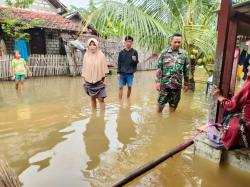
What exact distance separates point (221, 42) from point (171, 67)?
207 centimetres

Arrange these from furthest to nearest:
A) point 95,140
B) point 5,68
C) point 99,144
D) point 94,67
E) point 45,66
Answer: point 45,66 → point 5,68 → point 94,67 → point 95,140 → point 99,144

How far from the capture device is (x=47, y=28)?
1487 cm

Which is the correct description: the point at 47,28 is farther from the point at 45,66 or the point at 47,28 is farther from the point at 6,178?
the point at 6,178

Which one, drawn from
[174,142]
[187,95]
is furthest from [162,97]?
[187,95]

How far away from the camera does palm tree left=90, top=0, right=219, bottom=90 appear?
6707 mm

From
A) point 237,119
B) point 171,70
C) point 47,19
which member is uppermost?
point 47,19

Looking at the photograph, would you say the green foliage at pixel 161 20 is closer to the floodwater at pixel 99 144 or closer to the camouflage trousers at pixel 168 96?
the camouflage trousers at pixel 168 96

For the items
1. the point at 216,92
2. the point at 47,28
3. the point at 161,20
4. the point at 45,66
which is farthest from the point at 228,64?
the point at 47,28

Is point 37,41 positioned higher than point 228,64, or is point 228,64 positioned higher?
point 37,41

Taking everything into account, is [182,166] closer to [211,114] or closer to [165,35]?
[211,114]

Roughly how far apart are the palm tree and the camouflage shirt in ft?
4.36

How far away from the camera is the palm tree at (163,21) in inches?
264

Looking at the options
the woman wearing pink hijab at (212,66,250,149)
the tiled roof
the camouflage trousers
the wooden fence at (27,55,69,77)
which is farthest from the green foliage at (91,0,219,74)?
the tiled roof

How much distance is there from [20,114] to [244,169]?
15.8 feet
